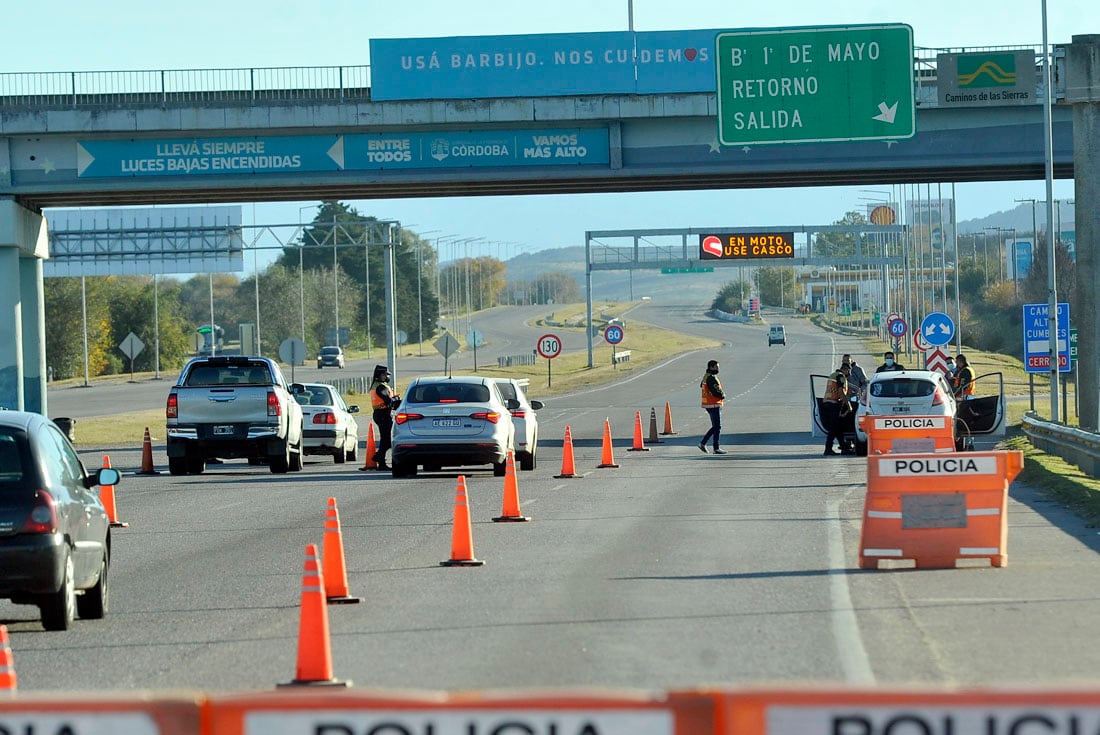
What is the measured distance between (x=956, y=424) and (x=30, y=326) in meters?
21.1

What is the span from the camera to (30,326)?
38344 mm

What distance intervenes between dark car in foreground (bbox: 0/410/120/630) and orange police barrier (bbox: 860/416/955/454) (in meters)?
15.0

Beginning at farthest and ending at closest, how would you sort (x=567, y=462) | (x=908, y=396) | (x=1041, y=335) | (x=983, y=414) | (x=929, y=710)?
(x=1041, y=335), (x=983, y=414), (x=908, y=396), (x=567, y=462), (x=929, y=710)

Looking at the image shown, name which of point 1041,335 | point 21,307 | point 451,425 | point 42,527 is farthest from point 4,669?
point 21,307

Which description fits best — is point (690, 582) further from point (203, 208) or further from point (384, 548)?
point (203, 208)

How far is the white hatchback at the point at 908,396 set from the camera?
2848 cm

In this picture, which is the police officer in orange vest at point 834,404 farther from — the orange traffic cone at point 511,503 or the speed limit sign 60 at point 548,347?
the speed limit sign 60 at point 548,347

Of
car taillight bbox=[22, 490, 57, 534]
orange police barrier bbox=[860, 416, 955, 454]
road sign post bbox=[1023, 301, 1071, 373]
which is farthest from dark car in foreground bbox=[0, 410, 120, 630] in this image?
road sign post bbox=[1023, 301, 1071, 373]

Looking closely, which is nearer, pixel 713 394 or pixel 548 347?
pixel 713 394

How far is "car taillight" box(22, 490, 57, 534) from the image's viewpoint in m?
10.6

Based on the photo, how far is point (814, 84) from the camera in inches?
1361

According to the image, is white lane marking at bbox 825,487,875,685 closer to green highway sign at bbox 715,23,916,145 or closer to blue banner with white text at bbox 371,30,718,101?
green highway sign at bbox 715,23,916,145

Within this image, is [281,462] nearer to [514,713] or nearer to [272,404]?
[272,404]

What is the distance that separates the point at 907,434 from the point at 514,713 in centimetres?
2179
